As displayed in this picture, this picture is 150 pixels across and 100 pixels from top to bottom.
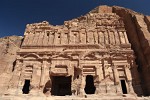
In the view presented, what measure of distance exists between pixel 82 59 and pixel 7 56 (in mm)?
7636

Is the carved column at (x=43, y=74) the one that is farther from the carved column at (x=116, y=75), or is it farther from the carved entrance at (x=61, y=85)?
the carved column at (x=116, y=75)

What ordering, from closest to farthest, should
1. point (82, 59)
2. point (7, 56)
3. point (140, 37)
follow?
point (82, 59)
point (140, 37)
point (7, 56)

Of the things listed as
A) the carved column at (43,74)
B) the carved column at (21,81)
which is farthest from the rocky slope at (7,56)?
the carved column at (43,74)

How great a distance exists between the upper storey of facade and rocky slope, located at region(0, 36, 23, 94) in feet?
5.82

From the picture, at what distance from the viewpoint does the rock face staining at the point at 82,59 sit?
1736 centimetres

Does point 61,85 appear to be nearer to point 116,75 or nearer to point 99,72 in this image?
point 99,72

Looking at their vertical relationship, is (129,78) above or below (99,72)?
below

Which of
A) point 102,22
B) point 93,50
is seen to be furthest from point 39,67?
point 102,22

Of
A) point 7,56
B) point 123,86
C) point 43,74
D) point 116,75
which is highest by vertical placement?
point 7,56

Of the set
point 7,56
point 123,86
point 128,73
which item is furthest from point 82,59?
point 7,56

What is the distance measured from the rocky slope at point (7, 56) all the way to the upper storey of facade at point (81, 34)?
5.82 ft

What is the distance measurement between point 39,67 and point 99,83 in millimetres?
5559

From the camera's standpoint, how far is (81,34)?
2095 centimetres

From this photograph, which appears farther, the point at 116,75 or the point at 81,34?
the point at 81,34
